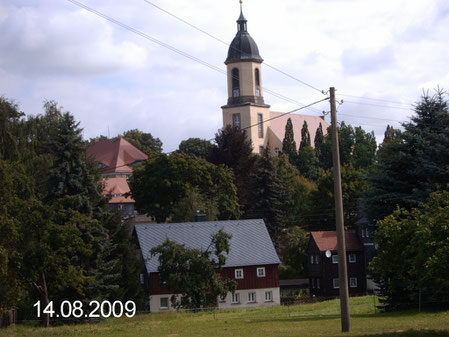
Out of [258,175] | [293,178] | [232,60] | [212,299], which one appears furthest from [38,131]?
[232,60]

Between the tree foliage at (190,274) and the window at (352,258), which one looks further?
the window at (352,258)

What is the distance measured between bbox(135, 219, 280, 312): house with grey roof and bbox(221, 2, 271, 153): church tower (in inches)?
2510

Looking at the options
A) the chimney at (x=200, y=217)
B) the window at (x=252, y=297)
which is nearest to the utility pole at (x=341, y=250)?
the window at (x=252, y=297)

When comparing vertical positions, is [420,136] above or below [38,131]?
below

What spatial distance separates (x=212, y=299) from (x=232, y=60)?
280 ft

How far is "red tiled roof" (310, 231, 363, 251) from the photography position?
229ft

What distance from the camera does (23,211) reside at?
1427 inches

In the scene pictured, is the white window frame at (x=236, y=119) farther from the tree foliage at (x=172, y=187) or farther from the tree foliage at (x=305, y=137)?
the tree foliage at (x=172, y=187)

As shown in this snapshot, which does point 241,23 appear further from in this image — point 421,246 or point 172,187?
point 421,246

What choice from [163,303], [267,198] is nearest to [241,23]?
[267,198]

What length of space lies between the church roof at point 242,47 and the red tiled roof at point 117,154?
24.9 metres

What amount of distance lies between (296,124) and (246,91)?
21295 mm

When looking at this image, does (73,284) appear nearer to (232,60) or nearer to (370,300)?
(370,300)

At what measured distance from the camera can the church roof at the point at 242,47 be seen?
125812mm
